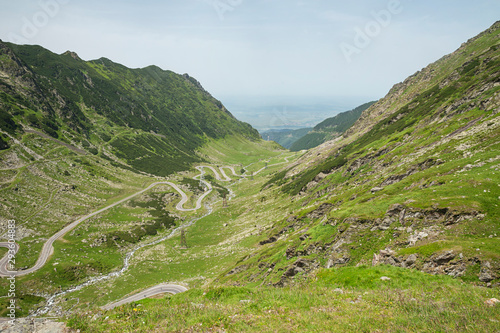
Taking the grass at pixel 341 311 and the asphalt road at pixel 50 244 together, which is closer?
the grass at pixel 341 311

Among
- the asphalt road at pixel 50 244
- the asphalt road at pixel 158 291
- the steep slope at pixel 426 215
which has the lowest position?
the asphalt road at pixel 158 291

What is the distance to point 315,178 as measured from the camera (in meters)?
98.7

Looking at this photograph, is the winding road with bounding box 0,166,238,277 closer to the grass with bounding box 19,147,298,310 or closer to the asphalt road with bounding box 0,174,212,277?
the asphalt road with bounding box 0,174,212,277

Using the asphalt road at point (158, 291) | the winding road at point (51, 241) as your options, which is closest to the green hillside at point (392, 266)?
the asphalt road at point (158, 291)

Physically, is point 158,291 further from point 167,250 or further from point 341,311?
point 341,311

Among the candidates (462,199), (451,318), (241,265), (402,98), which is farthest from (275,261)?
(402,98)

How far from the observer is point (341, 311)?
15.9 meters

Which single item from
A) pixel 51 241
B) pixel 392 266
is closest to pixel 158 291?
pixel 51 241

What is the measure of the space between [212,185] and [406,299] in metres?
184

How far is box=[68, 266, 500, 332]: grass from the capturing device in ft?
42.6

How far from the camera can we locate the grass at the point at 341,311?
12977mm

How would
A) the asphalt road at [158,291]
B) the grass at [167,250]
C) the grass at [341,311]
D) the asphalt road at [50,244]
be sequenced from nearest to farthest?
the grass at [341,311], the asphalt road at [158,291], the grass at [167,250], the asphalt road at [50,244]

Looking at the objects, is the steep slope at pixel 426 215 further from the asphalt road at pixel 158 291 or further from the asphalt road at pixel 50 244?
the asphalt road at pixel 50 244

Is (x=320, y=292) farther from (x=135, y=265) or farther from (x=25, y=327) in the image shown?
(x=135, y=265)
